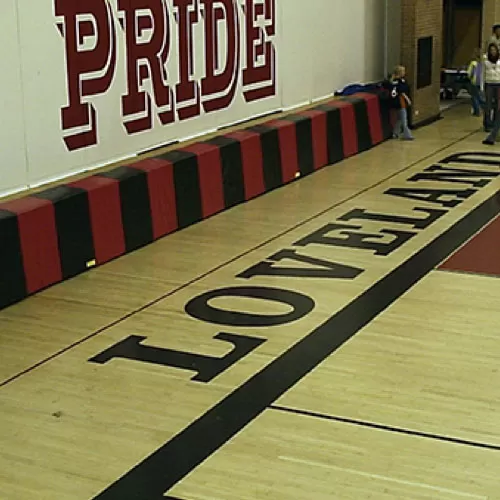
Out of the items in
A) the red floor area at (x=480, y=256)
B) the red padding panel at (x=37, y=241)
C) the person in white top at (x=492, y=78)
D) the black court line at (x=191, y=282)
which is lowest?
the red floor area at (x=480, y=256)

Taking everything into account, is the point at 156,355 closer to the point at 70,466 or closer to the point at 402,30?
the point at 70,466

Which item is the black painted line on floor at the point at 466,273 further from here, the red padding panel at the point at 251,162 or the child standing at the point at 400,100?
the child standing at the point at 400,100

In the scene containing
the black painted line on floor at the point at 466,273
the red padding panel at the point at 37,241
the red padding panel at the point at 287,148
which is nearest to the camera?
the red padding panel at the point at 37,241

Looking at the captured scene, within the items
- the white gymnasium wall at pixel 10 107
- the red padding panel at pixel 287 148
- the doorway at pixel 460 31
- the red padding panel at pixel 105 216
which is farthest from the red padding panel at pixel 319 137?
the doorway at pixel 460 31

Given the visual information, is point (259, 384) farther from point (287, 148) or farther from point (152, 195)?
point (287, 148)

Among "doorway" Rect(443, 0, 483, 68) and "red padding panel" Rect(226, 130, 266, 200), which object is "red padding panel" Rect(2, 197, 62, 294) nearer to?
"red padding panel" Rect(226, 130, 266, 200)

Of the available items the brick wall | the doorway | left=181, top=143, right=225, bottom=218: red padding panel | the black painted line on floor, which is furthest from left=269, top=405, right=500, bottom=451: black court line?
the doorway

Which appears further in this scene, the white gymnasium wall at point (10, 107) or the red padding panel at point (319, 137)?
the red padding panel at point (319, 137)

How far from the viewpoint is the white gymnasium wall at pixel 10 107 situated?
883cm

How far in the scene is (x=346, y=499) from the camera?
4.91 meters

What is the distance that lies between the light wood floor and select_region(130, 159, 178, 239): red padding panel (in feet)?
0.54

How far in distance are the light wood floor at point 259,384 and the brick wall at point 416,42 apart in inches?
260

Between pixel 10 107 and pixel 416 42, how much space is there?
8.66m

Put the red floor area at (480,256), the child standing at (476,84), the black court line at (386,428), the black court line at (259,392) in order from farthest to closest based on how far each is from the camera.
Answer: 1. the child standing at (476,84)
2. the red floor area at (480,256)
3. the black court line at (386,428)
4. the black court line at (259,392)
